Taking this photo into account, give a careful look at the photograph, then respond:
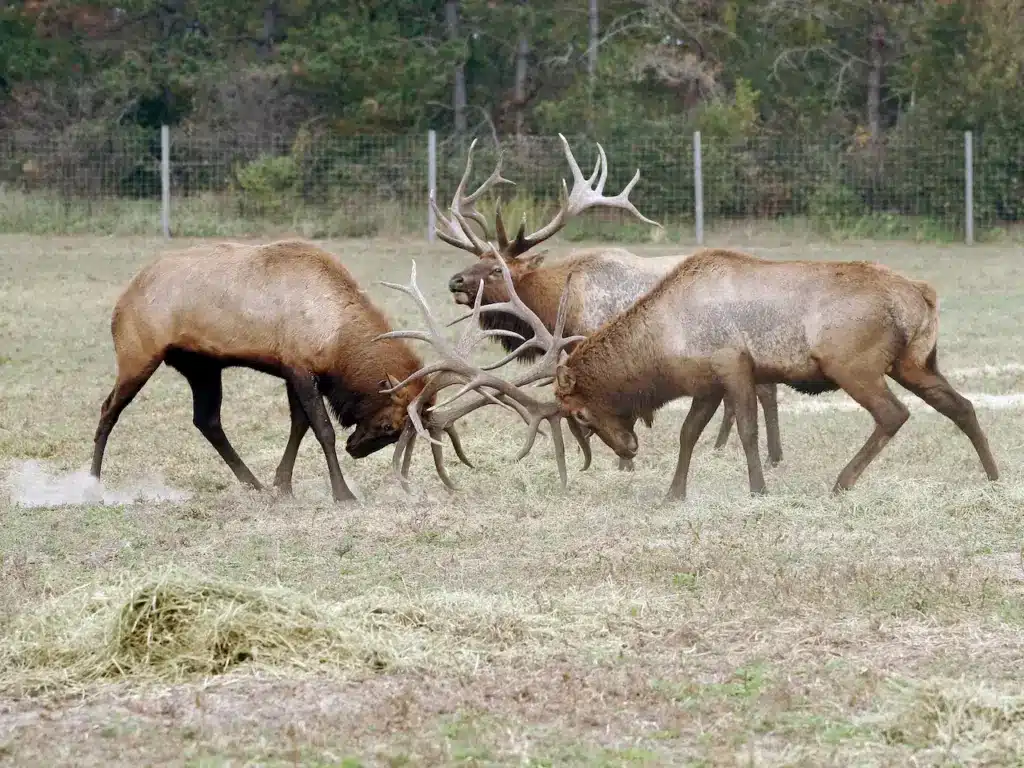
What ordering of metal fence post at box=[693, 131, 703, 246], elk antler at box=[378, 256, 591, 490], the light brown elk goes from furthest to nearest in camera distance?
metal fence post at box=[693, 131, 703, 246], elk antler at box=[378, 256, 591, 490], the light brown elk

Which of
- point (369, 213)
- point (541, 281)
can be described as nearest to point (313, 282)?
point (541, 281)

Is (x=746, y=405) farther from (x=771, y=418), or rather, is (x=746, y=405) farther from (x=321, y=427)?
(x=321, y=427)

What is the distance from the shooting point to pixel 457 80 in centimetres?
3488

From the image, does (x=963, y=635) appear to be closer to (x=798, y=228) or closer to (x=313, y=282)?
(x=313, y=282)

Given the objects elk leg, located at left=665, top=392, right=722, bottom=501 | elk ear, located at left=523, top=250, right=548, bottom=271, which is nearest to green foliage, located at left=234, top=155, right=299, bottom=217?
elk ear, located at left=523, top=250, right=548, bottom=271

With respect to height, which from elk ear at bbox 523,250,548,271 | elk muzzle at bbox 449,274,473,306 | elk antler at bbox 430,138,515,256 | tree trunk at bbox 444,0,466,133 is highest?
tree trunk at bbox 444,0,466,133

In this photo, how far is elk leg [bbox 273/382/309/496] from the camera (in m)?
10.6

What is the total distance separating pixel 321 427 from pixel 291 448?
1.93 ft

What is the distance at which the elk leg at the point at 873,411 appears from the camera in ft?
31.8

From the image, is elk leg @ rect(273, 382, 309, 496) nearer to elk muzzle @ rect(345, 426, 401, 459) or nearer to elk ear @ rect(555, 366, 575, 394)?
elk muzzle @ rect(345, 426, 401, 459)

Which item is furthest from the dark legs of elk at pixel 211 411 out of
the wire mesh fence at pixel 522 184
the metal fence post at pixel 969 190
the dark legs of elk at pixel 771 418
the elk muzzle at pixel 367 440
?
the metal fence post at pixel 969 190

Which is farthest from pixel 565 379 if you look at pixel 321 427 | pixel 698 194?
pixel 698 194

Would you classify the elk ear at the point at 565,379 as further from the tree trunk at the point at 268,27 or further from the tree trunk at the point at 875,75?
the tree trunk at the point at 268,27

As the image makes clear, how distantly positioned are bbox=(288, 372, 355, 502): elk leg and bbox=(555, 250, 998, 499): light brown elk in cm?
136
